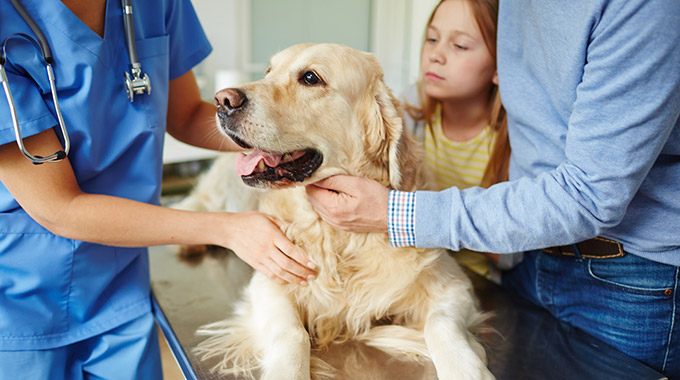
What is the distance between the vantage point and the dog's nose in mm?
1039

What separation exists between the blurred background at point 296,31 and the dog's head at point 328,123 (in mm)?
2445

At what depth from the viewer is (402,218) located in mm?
1049

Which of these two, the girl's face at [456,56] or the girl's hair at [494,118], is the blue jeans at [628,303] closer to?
the girl's hair at [494,118]

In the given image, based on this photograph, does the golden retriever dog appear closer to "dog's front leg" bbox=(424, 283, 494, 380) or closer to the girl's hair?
"dog's front leg" bbox=(424, 283, 494, 380)

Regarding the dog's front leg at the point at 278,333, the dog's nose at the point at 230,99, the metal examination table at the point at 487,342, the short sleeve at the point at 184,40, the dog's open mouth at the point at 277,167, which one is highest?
the short sleeve at the point at 184,40

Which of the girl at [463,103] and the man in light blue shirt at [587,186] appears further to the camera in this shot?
the girl at [463,103]

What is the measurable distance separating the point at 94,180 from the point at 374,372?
76 centimetres

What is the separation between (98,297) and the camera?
1157 mm

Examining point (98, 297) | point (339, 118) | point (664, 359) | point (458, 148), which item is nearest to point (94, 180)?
point (98, 297)

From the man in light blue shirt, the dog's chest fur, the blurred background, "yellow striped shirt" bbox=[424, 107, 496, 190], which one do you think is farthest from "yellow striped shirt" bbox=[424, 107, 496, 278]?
the blurred background

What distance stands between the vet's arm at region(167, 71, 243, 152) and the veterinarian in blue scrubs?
0.19 m

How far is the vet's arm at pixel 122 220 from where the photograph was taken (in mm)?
933

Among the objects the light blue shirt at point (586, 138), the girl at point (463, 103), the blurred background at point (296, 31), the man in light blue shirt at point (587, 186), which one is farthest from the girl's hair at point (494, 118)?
the blurred background at point (296, 31)

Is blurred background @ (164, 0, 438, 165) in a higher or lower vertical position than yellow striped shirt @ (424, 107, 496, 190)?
higher
